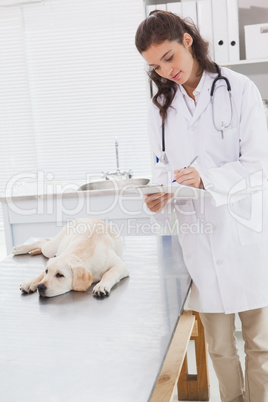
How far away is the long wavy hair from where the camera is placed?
142 centimetres

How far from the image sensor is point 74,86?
391 centimetres

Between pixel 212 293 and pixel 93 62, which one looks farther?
pixel 93 62

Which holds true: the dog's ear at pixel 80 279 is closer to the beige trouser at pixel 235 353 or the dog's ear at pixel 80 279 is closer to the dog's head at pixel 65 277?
the dog's head at pixel 65 277

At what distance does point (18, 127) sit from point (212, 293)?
2.94 m

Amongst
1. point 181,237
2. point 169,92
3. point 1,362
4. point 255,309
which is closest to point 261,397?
point 255,309

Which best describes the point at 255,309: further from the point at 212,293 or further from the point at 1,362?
the point at 1,362

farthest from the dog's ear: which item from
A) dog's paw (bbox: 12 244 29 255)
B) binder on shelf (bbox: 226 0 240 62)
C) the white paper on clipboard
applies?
binder on shelf (bbox: 226 0 240 62)

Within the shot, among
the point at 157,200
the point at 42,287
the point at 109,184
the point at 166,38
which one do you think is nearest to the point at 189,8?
the point at 109,184

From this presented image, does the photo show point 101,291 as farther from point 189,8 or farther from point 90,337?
point 189,8

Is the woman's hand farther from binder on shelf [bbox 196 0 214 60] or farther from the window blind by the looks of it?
the window blind

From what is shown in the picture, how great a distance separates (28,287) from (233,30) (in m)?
1.92

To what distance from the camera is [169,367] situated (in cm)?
136

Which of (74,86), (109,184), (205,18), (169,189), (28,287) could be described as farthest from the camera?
(74,86)

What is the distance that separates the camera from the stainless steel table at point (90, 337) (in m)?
0.94
